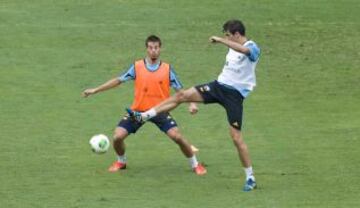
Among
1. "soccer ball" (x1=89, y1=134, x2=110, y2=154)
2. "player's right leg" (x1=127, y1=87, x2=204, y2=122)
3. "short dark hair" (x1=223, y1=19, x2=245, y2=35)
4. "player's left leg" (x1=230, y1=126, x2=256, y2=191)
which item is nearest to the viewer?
"short dark hair" (x1=223, y1=19, x2=245, y2=35)

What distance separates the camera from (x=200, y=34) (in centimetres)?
2353

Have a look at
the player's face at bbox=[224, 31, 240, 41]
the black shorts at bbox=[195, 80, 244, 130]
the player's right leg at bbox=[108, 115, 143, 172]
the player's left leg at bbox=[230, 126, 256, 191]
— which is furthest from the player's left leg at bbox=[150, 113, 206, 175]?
the player's face at bbox=[224, 31, 240, 41]

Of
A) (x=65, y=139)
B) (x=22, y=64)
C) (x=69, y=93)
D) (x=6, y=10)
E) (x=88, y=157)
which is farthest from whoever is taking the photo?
(x=6, y=10)

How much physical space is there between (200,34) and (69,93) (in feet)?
17.3

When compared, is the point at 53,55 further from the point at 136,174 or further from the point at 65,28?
the point at 136,174

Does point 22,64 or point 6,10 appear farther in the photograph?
point 6,10

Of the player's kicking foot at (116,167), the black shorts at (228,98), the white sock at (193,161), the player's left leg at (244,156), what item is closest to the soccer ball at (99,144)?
the player's kicking foot at (116,167)

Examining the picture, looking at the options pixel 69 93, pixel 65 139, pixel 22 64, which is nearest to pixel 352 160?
pixel 65 139

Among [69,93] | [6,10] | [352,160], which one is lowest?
[352,160]

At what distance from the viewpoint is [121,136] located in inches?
552

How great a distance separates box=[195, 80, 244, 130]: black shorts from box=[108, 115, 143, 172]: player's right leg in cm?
105

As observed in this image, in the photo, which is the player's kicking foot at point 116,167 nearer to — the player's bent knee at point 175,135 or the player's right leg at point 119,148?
the player's right leg at point 119,148

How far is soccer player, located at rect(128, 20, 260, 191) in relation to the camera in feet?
43.1

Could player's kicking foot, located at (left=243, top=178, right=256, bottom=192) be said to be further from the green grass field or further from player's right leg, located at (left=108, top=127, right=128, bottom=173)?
player's right leg, located at (left=108, top=127, right=128, bottom=173)
